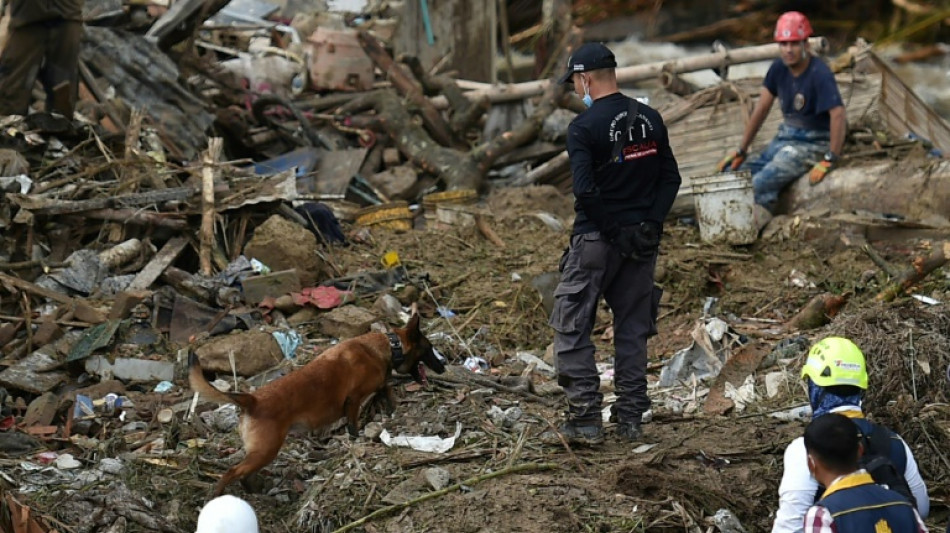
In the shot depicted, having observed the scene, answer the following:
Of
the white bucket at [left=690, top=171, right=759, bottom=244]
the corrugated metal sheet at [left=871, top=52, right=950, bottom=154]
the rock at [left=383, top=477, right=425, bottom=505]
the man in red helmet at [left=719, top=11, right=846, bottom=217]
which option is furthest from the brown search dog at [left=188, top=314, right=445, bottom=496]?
the corrugated metal sheet at [left=871, top=52, right=950, bottom=154]

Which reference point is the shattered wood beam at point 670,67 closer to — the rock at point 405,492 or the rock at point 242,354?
the rock at point 242,354

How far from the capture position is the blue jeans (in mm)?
9961

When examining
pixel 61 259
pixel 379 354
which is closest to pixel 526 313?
pixel 379 354

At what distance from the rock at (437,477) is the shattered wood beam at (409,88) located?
7831 millimetres

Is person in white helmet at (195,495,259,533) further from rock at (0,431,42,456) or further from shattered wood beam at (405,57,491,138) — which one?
shattered wood beam at (405,57,491,138)

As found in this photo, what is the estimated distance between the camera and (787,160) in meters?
9.98

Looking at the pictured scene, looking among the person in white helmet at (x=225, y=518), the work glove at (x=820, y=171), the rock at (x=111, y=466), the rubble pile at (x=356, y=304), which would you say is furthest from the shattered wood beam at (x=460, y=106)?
the person in white helmet at (x=225, y=518)

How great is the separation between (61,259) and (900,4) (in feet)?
46.1

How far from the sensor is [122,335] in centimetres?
797

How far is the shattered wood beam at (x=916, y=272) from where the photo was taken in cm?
734

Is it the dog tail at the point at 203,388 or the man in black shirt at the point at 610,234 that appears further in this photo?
the man in black shirt at the point at 610,234

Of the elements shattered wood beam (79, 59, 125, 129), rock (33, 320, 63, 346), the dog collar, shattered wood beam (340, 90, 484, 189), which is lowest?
shattered wood beam (340, 90, 484, 189)

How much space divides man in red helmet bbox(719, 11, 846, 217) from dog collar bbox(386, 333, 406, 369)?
14.4ft

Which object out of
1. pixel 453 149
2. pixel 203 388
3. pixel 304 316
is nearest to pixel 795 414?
pixel 203 388
